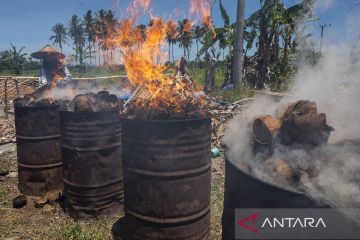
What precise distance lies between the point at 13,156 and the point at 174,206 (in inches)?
255

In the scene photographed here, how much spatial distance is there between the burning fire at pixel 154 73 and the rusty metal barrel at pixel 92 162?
855mm

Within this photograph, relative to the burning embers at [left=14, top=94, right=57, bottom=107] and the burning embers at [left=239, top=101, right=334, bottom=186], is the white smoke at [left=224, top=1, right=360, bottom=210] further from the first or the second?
the burning embers at [left=14, top=94, right=57, bottom=107]

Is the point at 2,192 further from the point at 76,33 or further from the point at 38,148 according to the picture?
the point at 76,33

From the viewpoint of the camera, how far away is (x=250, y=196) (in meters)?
2.33

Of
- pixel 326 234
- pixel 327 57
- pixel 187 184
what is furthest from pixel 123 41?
pixel 326 234

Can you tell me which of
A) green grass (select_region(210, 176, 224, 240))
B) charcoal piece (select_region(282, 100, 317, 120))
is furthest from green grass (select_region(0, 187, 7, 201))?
charcoal piece (select_region(282, 100, 317, 120))

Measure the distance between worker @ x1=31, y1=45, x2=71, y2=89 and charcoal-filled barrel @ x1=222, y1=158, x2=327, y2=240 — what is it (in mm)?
6440

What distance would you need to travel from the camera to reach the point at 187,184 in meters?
3.72

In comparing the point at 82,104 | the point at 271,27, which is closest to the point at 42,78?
the point at 82,104

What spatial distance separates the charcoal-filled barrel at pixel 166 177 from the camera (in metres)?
3.57

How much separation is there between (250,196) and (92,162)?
330 cm

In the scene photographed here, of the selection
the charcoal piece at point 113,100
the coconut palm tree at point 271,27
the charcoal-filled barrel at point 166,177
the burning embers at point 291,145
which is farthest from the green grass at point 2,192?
the coconut palm tree at point 271,27

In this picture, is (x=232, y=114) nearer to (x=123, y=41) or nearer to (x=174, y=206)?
(x=123, y=41)

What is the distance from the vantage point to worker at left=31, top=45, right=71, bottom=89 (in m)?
7.94
